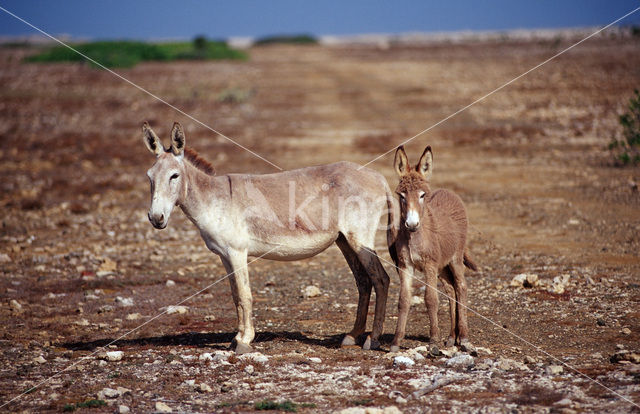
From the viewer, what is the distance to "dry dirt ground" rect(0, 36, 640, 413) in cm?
744

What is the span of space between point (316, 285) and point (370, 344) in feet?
10.1

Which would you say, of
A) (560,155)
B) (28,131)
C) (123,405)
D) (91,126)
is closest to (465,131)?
(560,155)

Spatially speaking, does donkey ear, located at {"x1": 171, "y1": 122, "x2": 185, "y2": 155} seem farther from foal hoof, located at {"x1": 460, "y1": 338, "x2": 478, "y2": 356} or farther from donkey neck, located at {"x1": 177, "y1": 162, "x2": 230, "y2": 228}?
foal hoof, located at {"x1": 460, "y1": 338, "x2": 478, "y2": 356}

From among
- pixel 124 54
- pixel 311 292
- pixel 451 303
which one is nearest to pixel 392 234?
pixel 451 303

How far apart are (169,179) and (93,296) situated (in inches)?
159

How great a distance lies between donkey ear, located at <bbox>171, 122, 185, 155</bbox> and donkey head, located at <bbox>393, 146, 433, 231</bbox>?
275 centimetres

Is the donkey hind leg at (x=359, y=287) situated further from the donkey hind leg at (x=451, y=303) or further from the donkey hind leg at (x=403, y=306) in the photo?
the donkey hind leg at (x=451, y=303)

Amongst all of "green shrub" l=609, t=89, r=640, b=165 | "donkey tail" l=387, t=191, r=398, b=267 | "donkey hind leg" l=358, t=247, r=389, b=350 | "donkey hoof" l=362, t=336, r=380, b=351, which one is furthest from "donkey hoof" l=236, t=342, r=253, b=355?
"green shrub" l=609, t=89, r=640, b=165

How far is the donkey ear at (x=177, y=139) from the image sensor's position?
28.6ft

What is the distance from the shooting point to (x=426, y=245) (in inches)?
332

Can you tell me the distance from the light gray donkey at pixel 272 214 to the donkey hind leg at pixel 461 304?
92 cm

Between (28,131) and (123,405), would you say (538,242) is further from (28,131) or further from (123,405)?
(28,131)

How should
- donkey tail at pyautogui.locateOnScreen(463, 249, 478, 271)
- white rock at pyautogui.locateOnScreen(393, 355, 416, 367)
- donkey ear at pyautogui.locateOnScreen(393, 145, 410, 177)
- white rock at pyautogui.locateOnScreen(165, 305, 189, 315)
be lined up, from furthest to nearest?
white rock at pyautogui.locateOnScreen(165, 305, 189, 315), donkey tail at pyautogui.locateOnScreen(463, 249, 478, 271), donkey ear at pyautogui.locateOnScreen(393, 145, 410, 177), white rock at pyautogui.locateOnScreen(393, 355, 416, 367)

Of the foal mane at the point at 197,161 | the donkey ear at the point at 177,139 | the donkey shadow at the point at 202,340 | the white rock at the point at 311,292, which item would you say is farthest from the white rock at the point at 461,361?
the donkey ear at the point at 177,139
